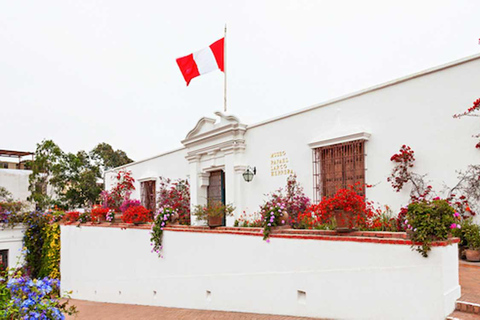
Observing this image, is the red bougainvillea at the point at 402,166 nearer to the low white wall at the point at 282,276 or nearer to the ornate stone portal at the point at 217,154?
the low white wall at the point at 282,276

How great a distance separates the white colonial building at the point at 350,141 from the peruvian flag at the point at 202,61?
1987 mm

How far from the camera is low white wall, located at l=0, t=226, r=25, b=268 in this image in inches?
636

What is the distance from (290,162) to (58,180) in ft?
61.3

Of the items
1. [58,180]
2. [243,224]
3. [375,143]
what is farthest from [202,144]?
[58,180]

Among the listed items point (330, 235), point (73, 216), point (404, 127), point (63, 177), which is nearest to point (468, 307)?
point (330, 235)

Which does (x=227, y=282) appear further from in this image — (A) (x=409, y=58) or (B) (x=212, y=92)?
(B) (x=212, y=92)

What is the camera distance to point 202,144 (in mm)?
11562

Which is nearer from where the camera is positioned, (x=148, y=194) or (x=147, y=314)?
(x=147, y=314)

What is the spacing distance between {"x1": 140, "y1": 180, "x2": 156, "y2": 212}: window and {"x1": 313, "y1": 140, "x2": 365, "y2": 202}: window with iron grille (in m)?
8.24

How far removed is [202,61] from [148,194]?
6142 mm

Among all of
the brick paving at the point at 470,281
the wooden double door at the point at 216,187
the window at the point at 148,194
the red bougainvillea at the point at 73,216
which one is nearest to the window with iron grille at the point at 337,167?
the brick paving at the point at 470,281

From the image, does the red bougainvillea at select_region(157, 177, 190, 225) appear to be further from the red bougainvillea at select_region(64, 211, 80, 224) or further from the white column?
the red bougainvillea at select_region(64, 211, 80, 224)

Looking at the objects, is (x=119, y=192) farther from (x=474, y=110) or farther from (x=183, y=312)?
(x=474, y=110)

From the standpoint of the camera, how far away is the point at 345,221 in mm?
5340
